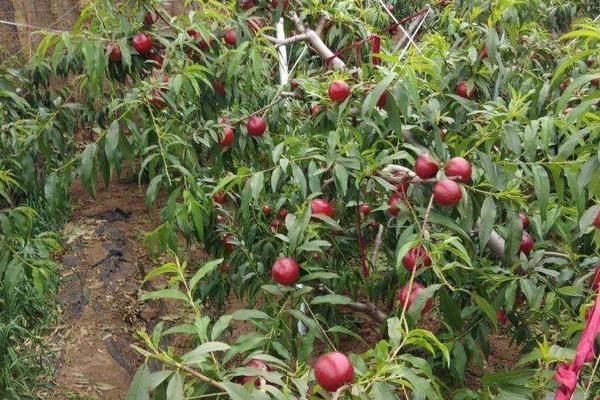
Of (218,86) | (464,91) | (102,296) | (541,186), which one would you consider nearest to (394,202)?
(541,186)

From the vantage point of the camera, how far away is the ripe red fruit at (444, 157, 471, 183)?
1380mm

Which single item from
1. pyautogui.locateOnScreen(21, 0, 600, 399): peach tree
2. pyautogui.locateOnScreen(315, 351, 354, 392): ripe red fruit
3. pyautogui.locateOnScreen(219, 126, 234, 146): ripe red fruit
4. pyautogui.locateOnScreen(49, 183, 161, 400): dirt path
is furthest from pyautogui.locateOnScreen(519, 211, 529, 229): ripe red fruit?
pyautogui.locateOnScreen(49, 183, 161, 400): dirt path

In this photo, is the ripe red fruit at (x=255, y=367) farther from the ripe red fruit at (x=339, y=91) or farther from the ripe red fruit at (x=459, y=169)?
the ripe red fruit at (x=339, y=91)

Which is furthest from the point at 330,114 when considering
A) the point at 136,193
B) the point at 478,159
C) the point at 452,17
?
the point at 136,193

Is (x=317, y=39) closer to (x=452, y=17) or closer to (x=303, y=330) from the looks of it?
(x=452, y=17)

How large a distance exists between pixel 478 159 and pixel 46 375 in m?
2.25

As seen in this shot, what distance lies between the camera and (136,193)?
452 cm

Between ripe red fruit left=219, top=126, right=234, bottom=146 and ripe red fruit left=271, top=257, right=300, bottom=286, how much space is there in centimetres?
75

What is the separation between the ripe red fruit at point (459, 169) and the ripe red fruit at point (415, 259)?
18 cm

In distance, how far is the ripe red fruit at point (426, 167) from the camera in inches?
56.1

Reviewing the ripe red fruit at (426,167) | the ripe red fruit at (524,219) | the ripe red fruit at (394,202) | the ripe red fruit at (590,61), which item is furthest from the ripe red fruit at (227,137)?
the ripe red fruit at (590,61)

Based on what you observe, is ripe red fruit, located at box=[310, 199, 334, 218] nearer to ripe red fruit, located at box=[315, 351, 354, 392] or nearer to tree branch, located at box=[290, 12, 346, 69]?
ripe red fruit, located at box=[315, 351, 354, 392]

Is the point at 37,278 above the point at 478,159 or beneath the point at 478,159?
beneath

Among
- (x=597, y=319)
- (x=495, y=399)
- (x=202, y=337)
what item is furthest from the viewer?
(x=495, y=399)
